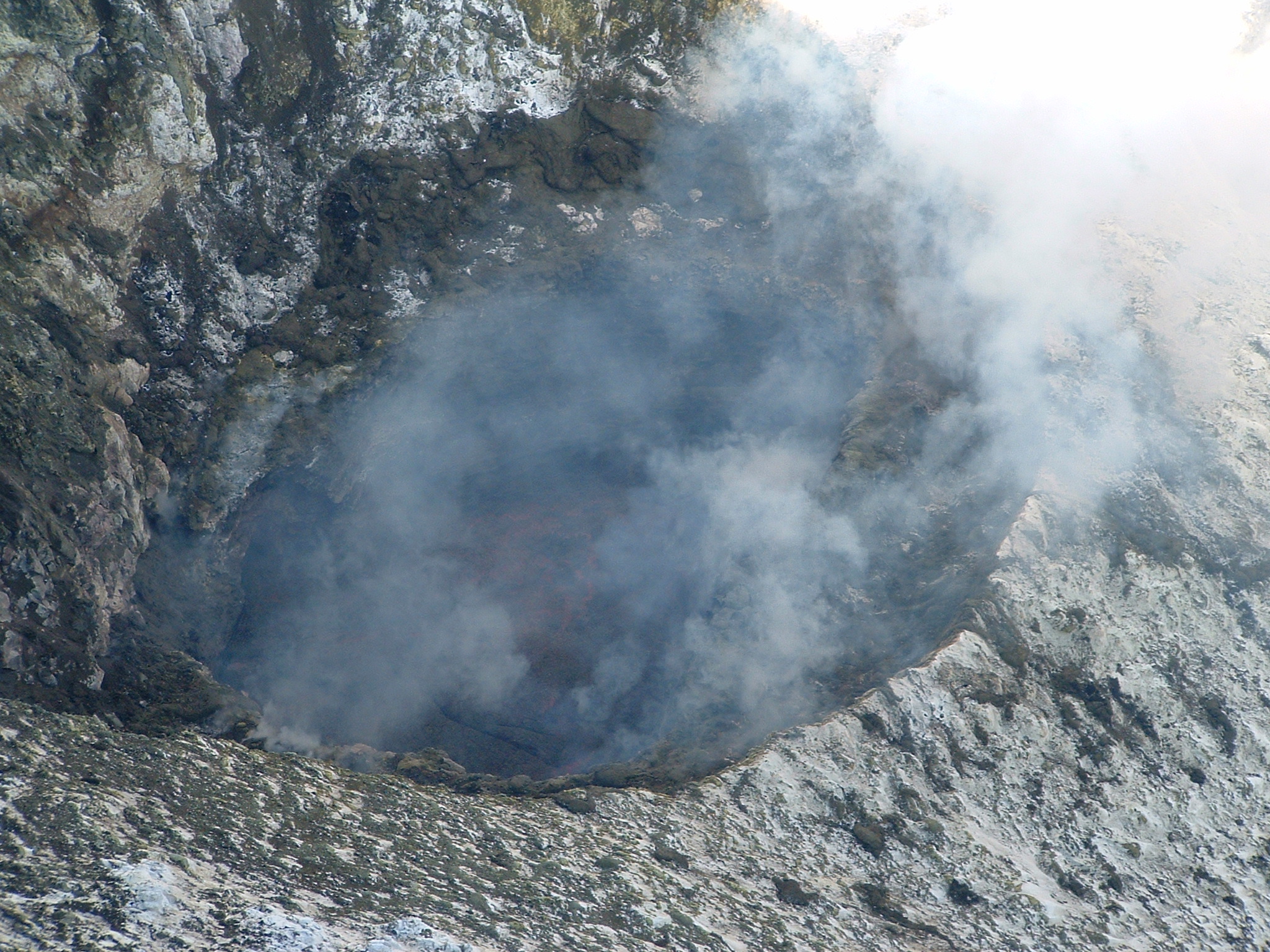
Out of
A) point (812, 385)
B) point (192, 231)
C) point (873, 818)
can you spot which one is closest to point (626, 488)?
point (812, 385)

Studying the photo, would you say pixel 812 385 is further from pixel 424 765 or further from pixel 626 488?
pixel 424 765

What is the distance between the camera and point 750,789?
19.4 m

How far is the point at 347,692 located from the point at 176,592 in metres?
5.46

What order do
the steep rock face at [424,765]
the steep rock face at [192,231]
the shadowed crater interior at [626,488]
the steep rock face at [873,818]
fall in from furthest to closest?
the shadowed crater interior at [626,488]
the steep rock face at [192,231]
the steep rock face at [424,765]
the steep rock face at [873,818]

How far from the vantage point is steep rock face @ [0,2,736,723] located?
2084 cm

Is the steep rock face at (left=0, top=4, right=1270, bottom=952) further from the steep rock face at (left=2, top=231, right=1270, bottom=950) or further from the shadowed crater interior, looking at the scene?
the shadowed crater interior

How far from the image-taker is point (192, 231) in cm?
2662

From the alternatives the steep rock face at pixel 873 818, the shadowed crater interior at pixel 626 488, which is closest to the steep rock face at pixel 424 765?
the steep rock face at pixel 873 818

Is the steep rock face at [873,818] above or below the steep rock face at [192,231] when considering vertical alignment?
below

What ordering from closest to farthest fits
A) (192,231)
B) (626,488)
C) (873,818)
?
(873,818) < (192,231) < (626,488)

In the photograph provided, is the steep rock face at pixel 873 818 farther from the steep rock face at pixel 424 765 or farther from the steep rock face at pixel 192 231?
the steep rock face at pixel 192 231

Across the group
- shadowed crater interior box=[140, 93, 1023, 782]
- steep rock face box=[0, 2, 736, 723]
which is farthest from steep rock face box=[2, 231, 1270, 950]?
steep rock face box=[0, 2, 736, 723]

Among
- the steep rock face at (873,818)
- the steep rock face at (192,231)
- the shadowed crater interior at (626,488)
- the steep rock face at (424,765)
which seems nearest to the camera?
the steep rock face at (873,818)

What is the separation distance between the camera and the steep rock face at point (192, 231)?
2084 centimetres
